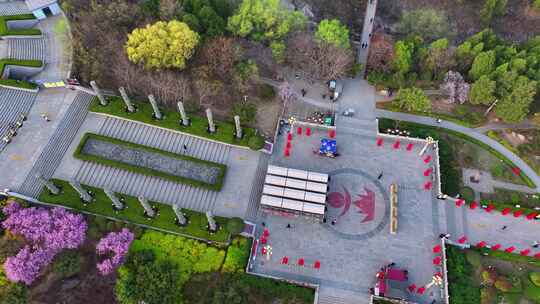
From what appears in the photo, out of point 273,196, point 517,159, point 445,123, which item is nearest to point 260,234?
point 273,196

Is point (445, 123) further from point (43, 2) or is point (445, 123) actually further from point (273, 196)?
point (43, 2)

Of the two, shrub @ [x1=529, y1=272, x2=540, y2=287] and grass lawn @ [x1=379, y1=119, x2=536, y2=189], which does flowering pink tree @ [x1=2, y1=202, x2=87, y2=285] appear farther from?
shrub @ [x1=529, y1=272, x2=540, y2=287]

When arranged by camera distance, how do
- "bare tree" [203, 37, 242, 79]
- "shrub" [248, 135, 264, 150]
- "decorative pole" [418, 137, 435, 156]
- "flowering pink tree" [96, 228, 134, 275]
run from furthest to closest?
"bare tree" [203, 37, 242, 79] < "decorative pole" [418, 137, 435, 156] < "shrub" [248, 135, 264, 150] < "flowering pink tree" [96, 228, 134, 275]

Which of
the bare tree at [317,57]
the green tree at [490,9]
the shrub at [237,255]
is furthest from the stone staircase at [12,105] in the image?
the green tree at [490,9]

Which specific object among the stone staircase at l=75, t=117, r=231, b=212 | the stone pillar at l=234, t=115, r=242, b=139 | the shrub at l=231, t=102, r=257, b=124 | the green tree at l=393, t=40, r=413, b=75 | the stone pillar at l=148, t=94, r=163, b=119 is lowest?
the stone staircase at l=75, t=117, r=231, b=212

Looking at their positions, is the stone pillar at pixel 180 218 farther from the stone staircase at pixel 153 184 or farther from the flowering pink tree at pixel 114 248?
the flowering pink tree at pixel 114 248

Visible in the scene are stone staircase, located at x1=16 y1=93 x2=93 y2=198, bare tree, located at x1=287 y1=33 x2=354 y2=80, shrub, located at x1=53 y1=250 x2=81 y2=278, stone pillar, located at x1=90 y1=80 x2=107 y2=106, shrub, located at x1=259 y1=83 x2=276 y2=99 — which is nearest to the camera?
shrub, located at x1=53 y1=250 x2=81 y2=278

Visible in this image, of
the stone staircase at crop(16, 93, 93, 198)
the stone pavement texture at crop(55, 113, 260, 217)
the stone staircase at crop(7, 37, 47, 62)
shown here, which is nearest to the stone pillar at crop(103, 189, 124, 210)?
the stone pavement texture at crop(55, 113, 260, 217)
